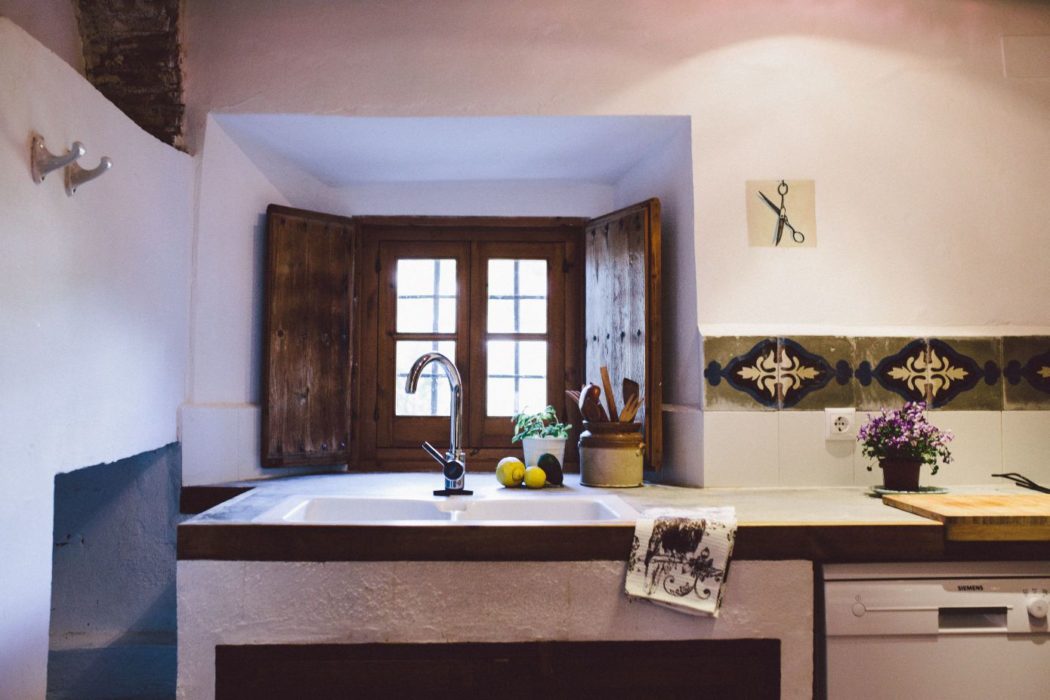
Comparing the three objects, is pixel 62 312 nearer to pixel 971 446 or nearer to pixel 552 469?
pixel 552 469

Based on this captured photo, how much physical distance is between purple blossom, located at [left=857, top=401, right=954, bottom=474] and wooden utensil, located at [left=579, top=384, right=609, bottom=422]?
734 mm

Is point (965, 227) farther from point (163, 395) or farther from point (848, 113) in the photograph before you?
point (163, 395)

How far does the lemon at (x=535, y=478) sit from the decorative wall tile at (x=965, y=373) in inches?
46.0

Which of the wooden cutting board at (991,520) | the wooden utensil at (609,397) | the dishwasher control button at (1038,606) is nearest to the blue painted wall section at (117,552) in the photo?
the wooden utensil at (609,397)

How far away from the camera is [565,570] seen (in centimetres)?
157

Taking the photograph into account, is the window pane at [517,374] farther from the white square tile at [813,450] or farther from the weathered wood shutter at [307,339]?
the white square tile at [813,450]

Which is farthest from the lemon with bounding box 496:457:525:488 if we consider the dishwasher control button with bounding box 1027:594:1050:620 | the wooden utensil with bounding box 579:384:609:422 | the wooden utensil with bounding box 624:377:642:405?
the dishwasher control button with bounding box 1027:594:1050:620

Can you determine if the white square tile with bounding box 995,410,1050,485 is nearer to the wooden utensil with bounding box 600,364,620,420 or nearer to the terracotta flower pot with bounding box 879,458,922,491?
the terracotta flower pot with bounding box 879,458,922,491

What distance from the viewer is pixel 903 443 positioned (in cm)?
200

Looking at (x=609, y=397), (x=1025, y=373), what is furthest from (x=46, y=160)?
(x=1025, y=373)

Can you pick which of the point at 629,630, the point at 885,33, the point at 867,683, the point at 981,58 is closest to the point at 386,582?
the point at 629,630

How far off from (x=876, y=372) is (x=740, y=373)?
412 mm

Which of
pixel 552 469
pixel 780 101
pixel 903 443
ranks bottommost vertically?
pixel 552 469

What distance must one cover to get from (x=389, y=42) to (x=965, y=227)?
1828 mm
